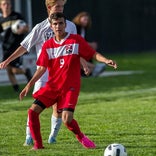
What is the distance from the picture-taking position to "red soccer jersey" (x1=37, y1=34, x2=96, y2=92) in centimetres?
880

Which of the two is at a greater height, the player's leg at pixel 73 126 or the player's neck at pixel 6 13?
A: the player's leg at pixel 73 126

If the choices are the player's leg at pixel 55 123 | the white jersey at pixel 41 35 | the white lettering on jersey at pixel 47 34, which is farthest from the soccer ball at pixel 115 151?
the white lettering on jersey at pixel 47 34

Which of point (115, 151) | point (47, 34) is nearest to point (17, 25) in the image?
point (47, 34)

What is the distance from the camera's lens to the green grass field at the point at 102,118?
29.4 feet

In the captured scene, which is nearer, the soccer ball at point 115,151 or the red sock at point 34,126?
the soccer ball at point 115,151

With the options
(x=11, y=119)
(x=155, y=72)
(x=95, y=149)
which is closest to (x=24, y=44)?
(x=95, y=149)

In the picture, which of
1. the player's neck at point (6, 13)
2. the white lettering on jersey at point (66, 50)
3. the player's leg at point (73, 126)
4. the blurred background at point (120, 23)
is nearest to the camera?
the player's leg at point (73, 126)

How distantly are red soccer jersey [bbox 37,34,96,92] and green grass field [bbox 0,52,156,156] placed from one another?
0.77m

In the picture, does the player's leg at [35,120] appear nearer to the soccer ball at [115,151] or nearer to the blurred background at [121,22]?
the soccer ball at [115,151]

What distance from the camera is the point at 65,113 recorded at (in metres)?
8.73

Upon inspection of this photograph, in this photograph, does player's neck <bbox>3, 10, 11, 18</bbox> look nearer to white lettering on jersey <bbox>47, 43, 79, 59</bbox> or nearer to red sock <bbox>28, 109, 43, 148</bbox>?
white lettering on jersey <bbox>47, 43, 79, 59</bbox>

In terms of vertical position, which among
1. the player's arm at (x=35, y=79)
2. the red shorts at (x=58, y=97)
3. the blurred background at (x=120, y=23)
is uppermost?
the player's arm at (x=35, y=79)

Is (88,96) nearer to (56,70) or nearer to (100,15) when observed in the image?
(56,70)

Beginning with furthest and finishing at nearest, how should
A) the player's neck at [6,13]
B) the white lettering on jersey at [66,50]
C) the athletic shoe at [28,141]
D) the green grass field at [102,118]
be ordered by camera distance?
the player's neck at [6,13], the athletic shoe at [28,141], the green grass field at [102,118], the white lettering on jersey at [66,50]
